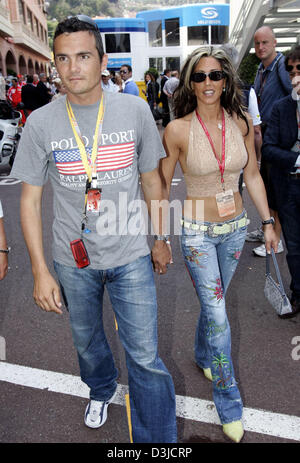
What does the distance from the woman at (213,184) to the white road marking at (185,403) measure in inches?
6.9

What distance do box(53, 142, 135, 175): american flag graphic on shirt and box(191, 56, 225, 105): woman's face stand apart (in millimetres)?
764

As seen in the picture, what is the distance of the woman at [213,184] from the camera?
2430 mm

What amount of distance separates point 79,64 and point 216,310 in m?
1.47

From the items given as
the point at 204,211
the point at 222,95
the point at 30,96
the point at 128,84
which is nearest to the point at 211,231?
the point at 204,211

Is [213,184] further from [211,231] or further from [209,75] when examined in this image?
[209,75]

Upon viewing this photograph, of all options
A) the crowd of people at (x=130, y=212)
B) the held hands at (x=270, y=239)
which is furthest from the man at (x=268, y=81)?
the crowd of people at (x=130, y=212)

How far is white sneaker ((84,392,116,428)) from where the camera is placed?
99.8 inches

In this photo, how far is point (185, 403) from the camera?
2719 mm

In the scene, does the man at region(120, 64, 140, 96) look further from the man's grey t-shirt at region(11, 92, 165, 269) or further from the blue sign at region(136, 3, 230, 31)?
the blue sign at region(136, 3, 230, 31)

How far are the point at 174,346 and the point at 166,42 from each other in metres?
45.6

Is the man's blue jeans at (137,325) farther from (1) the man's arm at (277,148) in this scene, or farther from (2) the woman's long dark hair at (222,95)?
(1) the man's arm at (277,148)

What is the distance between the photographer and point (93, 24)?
6.68 ft
